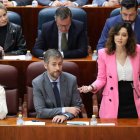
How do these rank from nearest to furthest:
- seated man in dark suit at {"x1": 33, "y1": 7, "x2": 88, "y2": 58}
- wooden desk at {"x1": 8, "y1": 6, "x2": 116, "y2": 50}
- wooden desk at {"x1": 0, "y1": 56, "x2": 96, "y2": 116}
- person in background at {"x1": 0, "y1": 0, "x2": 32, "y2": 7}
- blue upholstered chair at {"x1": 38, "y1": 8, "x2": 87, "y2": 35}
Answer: wooden desk at {"x1": 0, "y1": 56, "x2": 96, "y2": 116} < seated man in dark suit at {"x1": 33, "y1": 7, "x2": 88, "y2": 58} < blue upholstered chair at {"x1": 38, "y1": 8, "x2": 87, "y2": 35} < wooden desk at {"x1": 8, "y1": 6, "x2": 116, "y2": 50} < person in background at {"x1": 0, "y1": 0, "x2": 32, "y2": 7}

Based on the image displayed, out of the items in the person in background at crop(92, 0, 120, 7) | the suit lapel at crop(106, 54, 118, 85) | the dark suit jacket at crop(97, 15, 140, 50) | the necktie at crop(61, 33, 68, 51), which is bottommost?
the suit lapel at crop(106, 54, 118, 85)

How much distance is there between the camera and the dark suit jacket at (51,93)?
1.87m

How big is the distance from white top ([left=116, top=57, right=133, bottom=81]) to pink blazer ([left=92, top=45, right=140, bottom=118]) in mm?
13

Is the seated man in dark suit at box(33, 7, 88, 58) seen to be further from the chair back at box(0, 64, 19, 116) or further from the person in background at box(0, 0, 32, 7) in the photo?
the person in background at box(0, 0, 32, 7)

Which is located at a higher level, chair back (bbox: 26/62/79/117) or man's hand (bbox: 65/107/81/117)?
chair back (bbox: 26/62/79/117)

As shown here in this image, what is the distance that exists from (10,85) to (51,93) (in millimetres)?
247

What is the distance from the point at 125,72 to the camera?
1.91m

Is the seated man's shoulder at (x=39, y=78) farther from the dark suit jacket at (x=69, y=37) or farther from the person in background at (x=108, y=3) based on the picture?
the person in background at (x=108, y=3)

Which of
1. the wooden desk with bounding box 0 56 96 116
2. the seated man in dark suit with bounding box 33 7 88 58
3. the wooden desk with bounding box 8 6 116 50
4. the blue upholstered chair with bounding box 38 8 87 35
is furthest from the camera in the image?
the wooden desk with bounding box 8 6 116 50

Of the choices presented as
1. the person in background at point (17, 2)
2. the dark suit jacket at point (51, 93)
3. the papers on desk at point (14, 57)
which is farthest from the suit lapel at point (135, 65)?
the person in background at point (17, 2)

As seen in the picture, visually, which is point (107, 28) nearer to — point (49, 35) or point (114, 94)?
point (49, 35)

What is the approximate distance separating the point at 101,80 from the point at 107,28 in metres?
0.42

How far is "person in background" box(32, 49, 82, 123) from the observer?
1843 mm

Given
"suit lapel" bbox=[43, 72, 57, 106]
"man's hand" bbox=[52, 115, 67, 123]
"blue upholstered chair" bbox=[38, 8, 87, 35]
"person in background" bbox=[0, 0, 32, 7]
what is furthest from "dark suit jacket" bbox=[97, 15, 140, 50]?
"person in background" bbox=[0, 0, 32, 7]
